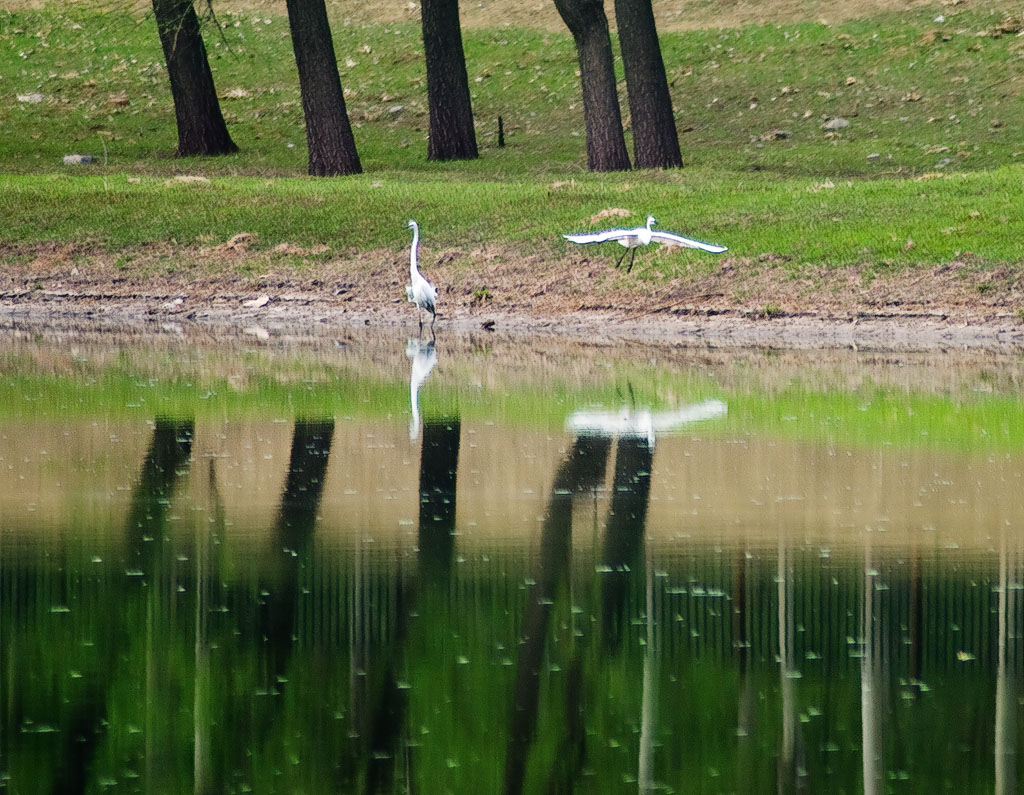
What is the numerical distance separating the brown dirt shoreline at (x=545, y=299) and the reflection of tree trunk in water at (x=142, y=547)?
321 inches

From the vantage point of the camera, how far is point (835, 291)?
2112cm

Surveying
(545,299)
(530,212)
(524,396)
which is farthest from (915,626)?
(530,212)

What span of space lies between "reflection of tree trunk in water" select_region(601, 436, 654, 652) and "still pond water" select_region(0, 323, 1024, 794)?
3cm

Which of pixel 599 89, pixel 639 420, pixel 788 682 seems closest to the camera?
pixel 788 682

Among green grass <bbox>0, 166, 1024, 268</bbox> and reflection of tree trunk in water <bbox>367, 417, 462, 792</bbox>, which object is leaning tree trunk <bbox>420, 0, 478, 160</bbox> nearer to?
green grass <bbox>0, 166, 1024, 268</bbox>

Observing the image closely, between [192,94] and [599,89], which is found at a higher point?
[192,94]

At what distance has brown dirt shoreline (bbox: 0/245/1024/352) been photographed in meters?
20.3

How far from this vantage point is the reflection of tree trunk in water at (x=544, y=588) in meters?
6.70

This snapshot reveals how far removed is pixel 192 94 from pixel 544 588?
26.5m

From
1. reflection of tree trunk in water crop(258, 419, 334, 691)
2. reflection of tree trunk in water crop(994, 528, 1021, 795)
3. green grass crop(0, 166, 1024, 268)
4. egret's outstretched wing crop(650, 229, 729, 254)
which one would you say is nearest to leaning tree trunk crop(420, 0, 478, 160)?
green grass crop(0, 166, 1024, 268)

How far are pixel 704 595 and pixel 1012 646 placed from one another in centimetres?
147

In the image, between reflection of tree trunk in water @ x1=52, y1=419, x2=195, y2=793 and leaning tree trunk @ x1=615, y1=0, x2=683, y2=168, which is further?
leaning tree trunk @ x1=615, y1=0, x2=683, y2=168

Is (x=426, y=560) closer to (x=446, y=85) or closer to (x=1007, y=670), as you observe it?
(x=1007, y=670)

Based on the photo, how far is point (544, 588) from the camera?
885 cm
